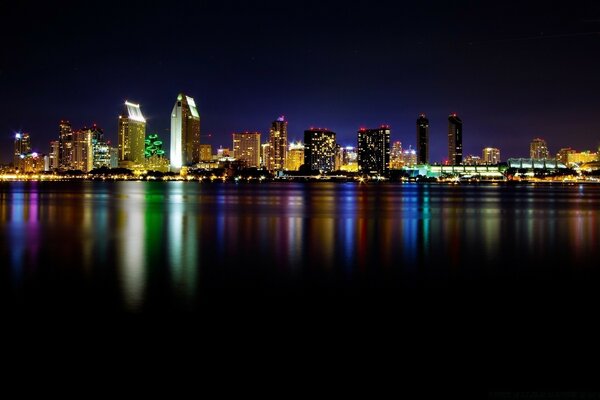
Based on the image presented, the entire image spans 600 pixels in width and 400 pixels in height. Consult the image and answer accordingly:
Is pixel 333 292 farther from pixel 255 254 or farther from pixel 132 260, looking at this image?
pixel 132 260

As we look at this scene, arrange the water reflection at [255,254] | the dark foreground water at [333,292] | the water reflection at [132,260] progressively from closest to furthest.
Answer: the dark foreground water at [333,292] < the water reflection at [132,260] < the water reflection at [255,254]

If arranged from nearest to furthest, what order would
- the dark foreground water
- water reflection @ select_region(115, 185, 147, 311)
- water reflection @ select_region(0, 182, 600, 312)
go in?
the dark foreground water
water reflection @ select_region(115, 185, 147, 311)
water reflection @ select_region(0, 182, 600, 312)

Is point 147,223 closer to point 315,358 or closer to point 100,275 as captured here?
point 100,275

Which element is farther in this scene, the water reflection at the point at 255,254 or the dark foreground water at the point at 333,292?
the water reflection at the point at 255,254

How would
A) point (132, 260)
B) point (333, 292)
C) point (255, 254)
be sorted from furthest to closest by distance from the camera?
point (255, 254), point (132, 260), point (333, 292)

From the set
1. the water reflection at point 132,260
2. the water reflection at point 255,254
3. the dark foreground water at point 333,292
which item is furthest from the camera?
the water reflection at point 255,254

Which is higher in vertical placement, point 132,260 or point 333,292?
point 132,260

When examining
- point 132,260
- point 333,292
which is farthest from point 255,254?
point 333,292

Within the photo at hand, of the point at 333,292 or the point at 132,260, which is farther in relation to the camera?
the point at 132,260

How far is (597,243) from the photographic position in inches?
724

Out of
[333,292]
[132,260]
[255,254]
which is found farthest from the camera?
[255,254]

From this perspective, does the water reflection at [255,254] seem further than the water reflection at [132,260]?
Yes

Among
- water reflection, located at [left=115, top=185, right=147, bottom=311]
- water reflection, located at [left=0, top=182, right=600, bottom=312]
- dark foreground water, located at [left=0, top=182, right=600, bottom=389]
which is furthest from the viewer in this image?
water reflection, located at [left=0, top=182, right=600, bottom=312]

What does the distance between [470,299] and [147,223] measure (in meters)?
18.1
